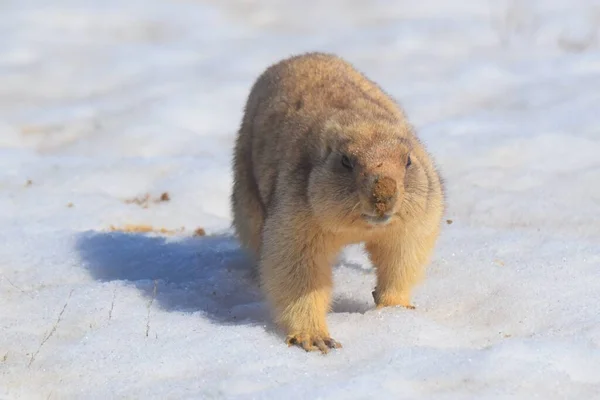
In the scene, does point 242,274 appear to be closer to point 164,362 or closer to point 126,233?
point 126,233

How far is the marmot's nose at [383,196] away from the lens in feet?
17.8

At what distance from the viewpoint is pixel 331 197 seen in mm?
5773

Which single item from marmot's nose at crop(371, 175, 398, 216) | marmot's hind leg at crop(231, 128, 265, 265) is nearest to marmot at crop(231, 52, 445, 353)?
marmot's nose at crop(371, 175, 398, 216)

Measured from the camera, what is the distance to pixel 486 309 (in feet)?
22.0

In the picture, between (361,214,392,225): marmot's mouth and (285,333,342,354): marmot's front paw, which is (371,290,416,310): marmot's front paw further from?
(361,214,392,225): marmot's mouth

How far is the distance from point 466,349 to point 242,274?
2954 mm

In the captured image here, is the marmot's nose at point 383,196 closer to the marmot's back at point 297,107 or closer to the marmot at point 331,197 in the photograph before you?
the marmot at point 331,197

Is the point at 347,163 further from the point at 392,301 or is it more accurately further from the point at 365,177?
the point at 392,301

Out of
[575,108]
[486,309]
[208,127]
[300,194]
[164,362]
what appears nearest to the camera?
[164,362]

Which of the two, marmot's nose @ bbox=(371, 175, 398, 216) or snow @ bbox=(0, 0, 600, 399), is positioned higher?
marmot's nose @ bbox=(371, 175, 398, 216)

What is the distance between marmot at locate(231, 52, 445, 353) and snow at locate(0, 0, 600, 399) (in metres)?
0.30

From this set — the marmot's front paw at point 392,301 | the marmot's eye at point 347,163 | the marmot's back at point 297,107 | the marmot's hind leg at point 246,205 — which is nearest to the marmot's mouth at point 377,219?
the marmot's eye at point 347,163

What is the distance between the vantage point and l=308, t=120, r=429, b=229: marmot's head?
18.0 feet

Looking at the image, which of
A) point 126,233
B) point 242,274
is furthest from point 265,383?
point 126,233
